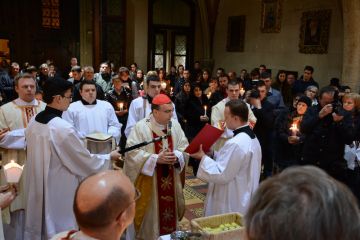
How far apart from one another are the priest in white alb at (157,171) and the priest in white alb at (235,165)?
542mm

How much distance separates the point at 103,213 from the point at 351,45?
30.5 ft

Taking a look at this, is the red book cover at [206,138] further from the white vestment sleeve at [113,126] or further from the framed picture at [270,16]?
the framed picture at [270,16]

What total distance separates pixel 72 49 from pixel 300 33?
30.7ft

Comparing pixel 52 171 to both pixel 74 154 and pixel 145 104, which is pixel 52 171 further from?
pixel 145 104

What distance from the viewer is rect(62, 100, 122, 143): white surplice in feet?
16.6

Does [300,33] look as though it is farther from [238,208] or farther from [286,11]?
[238,208]

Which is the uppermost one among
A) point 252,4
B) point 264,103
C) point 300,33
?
point 252,4

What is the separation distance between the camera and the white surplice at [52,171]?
A: 3420mm

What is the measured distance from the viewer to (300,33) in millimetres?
12070

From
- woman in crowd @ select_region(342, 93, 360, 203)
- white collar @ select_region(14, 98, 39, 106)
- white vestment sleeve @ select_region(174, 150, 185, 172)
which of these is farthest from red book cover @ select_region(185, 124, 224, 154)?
woman in crowd @ select_region(342, 93, 360, 203)

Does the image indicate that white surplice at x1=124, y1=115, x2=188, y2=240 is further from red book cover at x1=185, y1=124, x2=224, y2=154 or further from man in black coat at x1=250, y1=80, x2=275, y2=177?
man in black coat at x1=250, y1=80, x2=275, y2=177

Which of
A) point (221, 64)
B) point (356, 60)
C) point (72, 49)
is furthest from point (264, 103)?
point (72, 49)

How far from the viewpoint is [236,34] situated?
49.8 ft

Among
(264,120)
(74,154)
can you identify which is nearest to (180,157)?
(74,154)
